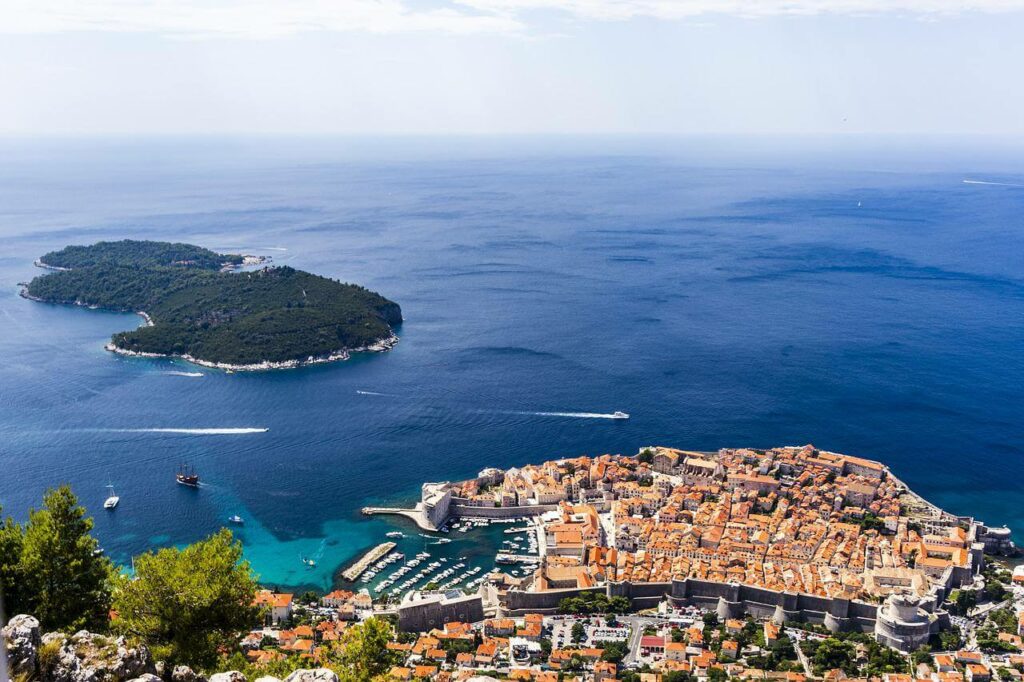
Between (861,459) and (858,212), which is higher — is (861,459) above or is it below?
→ below

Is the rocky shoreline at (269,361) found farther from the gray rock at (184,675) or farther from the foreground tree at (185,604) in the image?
the gray rock at (184,675)

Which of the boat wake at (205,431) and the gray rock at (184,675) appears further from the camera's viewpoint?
the boat wake at (205,431)

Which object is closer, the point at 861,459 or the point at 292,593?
the point at 292,593

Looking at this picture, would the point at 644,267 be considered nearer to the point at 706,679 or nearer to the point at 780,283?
the point at 780,283

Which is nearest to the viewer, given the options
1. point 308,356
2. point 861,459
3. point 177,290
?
point 861,459

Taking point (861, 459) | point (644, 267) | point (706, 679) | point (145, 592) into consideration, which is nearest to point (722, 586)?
point (706, 679)

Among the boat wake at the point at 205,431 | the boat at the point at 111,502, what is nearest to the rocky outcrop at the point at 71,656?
the boat at the point at 111,502
